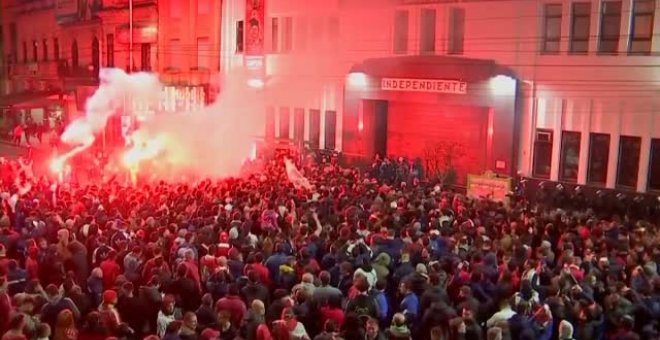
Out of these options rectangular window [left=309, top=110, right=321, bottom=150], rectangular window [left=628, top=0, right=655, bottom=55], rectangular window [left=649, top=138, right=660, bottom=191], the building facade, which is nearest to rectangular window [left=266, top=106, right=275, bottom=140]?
the building facade

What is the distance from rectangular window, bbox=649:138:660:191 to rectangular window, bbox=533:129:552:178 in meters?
3.16

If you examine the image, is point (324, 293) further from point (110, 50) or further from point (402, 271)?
point (110, 50)

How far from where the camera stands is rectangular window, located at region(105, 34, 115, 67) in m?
44.0

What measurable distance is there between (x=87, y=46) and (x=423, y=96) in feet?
87.7

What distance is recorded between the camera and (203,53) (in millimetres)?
36719

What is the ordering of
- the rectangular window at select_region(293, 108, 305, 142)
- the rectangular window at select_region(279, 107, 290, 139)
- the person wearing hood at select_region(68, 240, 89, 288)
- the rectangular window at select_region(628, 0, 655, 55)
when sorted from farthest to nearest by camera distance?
1. the rectangular window at select_region(279, 107, 290, 139)
2. the rectangular window at select_region(293, 108, 305, 142)
3. the rectangular window at select_region(628, 0, 655, 55)
4. the person wearing hood at select_region(68, 240, 89, 288)

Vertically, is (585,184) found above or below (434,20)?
below

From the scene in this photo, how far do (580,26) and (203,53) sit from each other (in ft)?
61.8

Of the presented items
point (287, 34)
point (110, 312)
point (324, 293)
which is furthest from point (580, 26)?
point (110, 312)

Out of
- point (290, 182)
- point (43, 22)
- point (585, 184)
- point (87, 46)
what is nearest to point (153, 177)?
point (290, 182)

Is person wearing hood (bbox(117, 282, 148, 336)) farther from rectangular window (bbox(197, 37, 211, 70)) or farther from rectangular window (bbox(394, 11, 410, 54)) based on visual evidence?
rectangular window (bbox(197, 37, 211, 70))

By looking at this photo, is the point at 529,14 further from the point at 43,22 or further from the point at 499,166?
the point at 43,22

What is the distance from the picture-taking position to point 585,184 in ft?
75.4

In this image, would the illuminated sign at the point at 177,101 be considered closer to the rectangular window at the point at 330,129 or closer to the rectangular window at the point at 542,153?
the rectangular window at the point at 330,129
